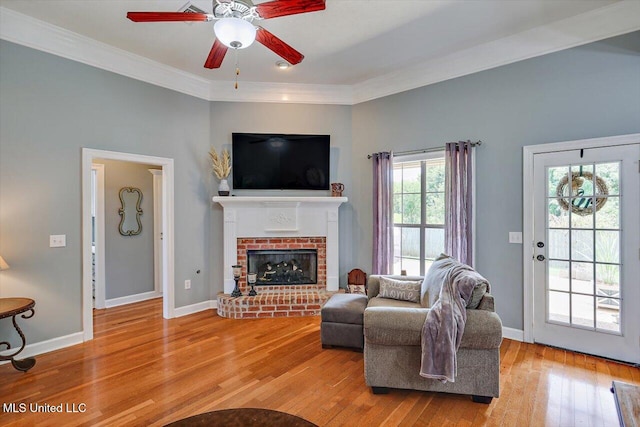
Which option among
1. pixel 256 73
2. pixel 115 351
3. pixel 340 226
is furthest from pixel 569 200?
pixel 115 351

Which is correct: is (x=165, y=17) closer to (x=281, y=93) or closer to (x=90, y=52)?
(x=90, y=52)

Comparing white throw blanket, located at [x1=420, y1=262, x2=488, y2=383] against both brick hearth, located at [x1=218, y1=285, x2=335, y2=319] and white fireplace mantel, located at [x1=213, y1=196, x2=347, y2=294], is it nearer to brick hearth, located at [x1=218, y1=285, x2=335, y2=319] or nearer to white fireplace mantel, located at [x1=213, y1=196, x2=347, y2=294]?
brick hearth, located at [x1=218, y1=285, x2=335, y2=319]

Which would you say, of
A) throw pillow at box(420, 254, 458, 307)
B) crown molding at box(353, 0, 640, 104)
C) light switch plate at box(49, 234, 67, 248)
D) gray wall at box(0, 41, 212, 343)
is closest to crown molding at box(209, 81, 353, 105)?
crown molding at box(353, 0, 640, 104)

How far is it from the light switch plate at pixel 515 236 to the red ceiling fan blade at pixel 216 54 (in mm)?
3293

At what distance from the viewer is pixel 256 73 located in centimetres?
410

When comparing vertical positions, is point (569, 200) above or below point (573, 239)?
above

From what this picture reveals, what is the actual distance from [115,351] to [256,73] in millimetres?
3582

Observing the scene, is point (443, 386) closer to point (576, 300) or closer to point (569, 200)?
point (576, 300)

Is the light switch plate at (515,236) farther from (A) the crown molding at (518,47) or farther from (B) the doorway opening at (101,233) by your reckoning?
(B) the doorway opening at (101,233)

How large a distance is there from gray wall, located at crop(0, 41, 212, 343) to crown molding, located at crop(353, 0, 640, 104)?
10.2ft

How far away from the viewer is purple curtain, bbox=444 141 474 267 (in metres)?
3.51

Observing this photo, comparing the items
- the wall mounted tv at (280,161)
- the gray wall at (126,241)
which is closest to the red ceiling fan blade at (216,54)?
the wall mounted tv at (280,161)

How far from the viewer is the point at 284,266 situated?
4578mm

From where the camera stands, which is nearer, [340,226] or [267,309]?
[267,309]
